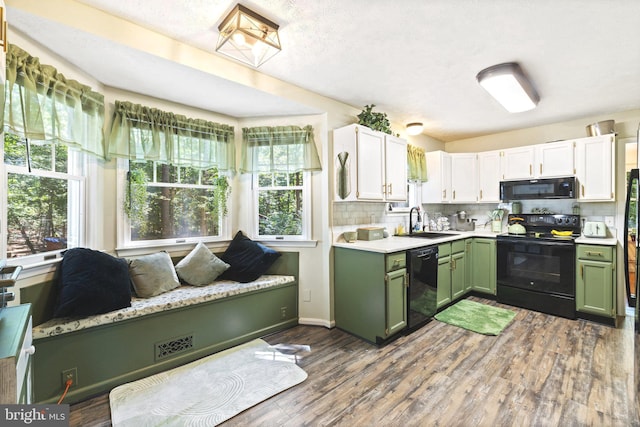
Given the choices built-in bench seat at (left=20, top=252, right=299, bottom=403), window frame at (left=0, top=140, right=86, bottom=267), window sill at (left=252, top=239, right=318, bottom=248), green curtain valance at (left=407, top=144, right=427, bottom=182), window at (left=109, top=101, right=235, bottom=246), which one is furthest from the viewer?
green curtain valance at (left=407, top=144, right=427, bottom=182)

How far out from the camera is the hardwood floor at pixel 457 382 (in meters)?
1.72

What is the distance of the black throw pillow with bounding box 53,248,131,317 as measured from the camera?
6.14 feet

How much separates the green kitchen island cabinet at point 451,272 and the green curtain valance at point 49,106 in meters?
3.59

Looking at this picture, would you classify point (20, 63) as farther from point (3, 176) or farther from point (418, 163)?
point (418, 163)

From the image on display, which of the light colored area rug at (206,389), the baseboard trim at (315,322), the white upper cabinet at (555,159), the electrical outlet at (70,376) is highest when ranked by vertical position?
the white upper cabinet at (555,159)

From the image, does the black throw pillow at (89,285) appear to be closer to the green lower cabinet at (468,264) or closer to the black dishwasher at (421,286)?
the black dishwasher at (421,286)

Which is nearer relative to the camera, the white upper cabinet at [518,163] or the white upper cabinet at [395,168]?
the white upper cabinet at [395,168]

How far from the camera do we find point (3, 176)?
1.64 meters

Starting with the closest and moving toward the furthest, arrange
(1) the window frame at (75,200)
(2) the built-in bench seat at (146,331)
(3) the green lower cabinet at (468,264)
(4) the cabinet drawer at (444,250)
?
(2) the built-in bench seat at (146,331), (1) the window frame at (75,200), (4) the cabinet drawer at (444,250), (3) the green lower cabinet at (468,264)

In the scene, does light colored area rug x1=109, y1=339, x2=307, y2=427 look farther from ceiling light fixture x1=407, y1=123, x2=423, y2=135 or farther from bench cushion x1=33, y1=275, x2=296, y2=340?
ceiling light fixture x1=407, y1=123, x2=423, y2=135

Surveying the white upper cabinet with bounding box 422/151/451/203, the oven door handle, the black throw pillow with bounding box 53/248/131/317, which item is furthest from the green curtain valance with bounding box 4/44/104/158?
the oven door handle

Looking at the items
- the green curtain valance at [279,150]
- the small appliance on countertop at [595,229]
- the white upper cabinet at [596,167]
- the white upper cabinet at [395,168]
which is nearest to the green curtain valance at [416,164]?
the white upper cabinet at [395,168]

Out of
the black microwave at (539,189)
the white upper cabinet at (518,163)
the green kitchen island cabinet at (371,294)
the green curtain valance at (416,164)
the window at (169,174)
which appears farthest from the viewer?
the green curtain valance at (416,164)

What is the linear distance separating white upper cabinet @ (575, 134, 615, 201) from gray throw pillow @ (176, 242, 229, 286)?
4.36 meters
